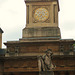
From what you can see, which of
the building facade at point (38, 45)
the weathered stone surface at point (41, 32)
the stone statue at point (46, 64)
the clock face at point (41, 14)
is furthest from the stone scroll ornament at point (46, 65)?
→ the clock face at point (41, 14)

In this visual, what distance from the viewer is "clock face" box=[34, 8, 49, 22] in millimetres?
57250

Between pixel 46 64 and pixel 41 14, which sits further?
pixel 41 14

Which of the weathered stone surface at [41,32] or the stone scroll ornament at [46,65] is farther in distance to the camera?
the weathered stone surface at [41,32]

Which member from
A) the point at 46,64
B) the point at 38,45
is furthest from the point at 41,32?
the point at 46,64

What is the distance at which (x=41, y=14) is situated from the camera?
57.4 m

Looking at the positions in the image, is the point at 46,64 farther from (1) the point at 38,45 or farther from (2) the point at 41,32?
(2) the point at 41,32

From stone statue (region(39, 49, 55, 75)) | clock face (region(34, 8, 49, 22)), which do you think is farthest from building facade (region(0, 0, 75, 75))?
stone statue (region(39, 49, 55, 75))

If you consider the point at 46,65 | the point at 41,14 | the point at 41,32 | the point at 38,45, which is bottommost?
Answer: the point at 46,65

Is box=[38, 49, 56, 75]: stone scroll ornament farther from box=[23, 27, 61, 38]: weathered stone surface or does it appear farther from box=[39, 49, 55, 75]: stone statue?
box=[23, 27, 61, 38]: weathered stone surface

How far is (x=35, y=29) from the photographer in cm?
5734

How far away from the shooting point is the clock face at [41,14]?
57.2 metres

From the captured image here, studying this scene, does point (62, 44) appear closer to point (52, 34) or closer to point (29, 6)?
point (52, 34)

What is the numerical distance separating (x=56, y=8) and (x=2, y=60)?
48.1 ft

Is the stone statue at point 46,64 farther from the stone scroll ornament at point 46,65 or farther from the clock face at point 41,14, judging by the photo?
the clock face at point 41,14
